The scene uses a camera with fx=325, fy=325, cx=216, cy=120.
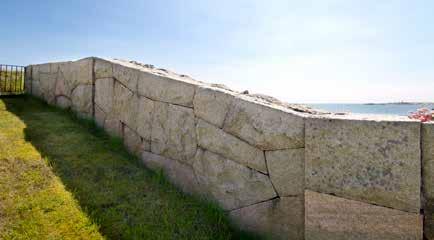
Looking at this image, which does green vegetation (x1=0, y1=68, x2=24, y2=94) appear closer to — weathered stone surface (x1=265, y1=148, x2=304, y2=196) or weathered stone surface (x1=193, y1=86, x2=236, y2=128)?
weathered stone surface (x1=193, y1=86, x2=236, y2=128)

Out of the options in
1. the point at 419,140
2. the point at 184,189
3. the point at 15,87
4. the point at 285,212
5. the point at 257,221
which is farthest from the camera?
the point at 15,87

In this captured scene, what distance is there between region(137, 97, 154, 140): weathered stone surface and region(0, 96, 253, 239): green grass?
395 millimetres

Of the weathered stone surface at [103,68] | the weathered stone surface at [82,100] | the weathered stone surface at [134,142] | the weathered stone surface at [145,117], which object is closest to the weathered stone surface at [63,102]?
the weathered stone surface at [82,100]

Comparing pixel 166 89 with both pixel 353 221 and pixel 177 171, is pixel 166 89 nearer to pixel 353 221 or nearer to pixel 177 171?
pixel 177 171

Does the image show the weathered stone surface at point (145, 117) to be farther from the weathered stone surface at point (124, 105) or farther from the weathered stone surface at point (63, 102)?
the weathered stone surface at point (63, 102)

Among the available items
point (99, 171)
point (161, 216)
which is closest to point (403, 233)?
point (161, 216)

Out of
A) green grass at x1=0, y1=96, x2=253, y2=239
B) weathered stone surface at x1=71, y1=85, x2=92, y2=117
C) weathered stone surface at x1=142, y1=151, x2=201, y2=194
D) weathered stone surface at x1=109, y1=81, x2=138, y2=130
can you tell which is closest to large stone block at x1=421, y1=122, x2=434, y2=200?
green grass at x1=0, y1=96, x2=253, y2=239

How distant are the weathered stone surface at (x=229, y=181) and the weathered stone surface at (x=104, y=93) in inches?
81.7

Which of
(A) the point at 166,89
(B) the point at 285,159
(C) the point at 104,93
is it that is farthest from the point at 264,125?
(C) the point at 104,93

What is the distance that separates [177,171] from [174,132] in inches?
17.4

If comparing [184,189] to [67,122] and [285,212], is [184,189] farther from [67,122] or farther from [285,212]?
[67,122]

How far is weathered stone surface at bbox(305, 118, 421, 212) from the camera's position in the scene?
2113 mm

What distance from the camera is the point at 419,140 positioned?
82.0 inches

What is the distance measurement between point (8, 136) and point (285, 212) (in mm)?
3854
